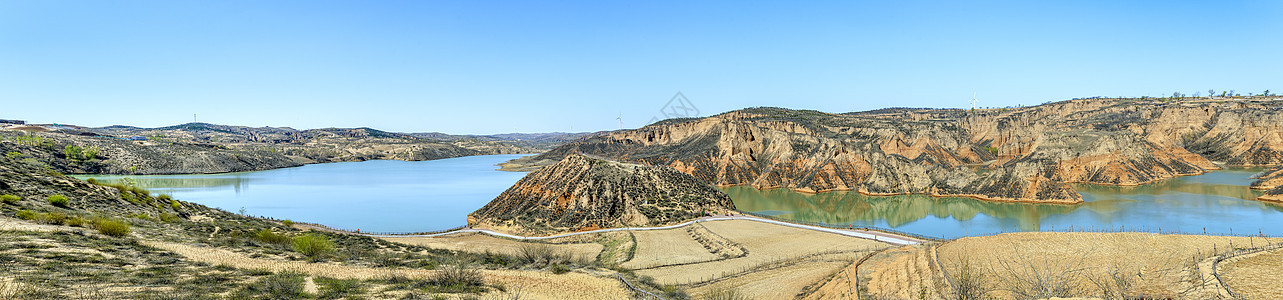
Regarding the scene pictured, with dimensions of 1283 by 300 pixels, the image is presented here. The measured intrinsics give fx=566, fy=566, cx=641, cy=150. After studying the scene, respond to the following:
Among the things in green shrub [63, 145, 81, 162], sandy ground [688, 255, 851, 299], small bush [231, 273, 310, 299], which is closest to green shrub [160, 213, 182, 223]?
small bush [231, 273, 310, 299]

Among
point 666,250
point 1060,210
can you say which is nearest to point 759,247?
point 666,250

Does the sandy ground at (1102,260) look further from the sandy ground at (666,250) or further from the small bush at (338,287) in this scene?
the small bush at (338,287)

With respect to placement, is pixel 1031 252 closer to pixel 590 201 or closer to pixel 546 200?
pixel 590 201

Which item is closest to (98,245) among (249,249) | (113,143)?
(249,249)

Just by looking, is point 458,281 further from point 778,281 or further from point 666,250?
point 666,250

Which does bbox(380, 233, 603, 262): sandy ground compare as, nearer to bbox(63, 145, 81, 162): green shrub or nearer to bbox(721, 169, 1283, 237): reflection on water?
bbox(721, 169, 1283, 237): reflection on water

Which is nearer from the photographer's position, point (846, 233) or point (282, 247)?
point (282, 247)
